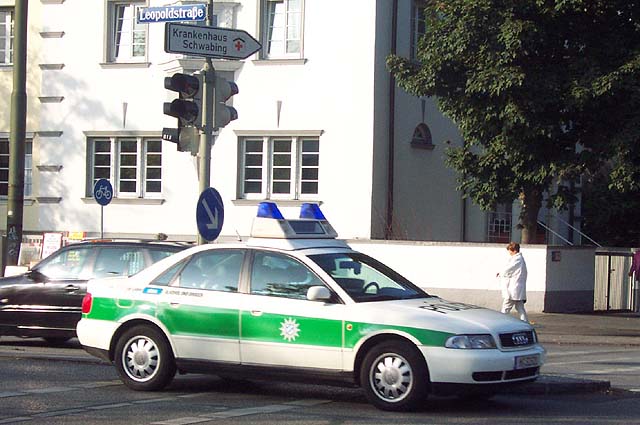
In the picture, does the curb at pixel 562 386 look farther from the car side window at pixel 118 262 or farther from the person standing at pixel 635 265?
the person standing at pixel 635 265

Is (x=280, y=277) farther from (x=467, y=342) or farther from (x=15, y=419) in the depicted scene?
(x=15, y=419)

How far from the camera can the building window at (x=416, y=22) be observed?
95.1 ft

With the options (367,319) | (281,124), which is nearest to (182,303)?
(367,319)

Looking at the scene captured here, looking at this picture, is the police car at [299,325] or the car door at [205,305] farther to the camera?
→ the car door at [205,305]

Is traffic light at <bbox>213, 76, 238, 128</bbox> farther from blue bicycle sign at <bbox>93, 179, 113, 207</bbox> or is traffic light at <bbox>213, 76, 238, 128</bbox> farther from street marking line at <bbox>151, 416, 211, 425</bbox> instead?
blue bicycle sign at <bbox>93, 179, 113, 207</bbox>

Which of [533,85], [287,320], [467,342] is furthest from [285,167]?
[467,342]

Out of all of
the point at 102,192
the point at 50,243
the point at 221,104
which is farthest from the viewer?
the point at 50,243

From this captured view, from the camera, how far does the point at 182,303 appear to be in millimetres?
11703

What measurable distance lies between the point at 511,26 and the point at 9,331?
39.3 ft

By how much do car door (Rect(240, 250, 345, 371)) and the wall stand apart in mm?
14261

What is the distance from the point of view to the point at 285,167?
2819 cm

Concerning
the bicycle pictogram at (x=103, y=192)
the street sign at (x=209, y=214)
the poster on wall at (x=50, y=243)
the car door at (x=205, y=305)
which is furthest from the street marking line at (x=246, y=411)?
the poster on wall at (x=50, y=243)

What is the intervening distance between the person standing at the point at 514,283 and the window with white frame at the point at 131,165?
1123 cm

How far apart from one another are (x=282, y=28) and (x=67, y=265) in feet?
44.4
